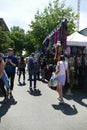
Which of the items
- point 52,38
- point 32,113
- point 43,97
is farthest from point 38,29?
point 32,113

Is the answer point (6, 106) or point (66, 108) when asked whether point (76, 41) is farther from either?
point (6, 106)

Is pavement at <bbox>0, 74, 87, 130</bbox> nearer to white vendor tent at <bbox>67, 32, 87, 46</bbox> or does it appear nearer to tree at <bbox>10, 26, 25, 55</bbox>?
white vendor tent at <bbox>67, 32, 87, 46</bbox>

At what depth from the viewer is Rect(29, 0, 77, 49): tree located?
49469mm

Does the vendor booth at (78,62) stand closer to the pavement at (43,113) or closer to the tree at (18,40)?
the pavement at (43,113)

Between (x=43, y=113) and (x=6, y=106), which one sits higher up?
(x=43, y=113)

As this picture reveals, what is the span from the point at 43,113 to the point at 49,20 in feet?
132

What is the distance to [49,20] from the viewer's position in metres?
49.7

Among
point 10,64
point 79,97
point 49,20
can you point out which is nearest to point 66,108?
point 79,97

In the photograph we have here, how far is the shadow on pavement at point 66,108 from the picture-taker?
34.1 ft

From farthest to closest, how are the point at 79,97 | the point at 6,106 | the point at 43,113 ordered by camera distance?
the point at 79,97, the point at 6,106, the point at 43,113

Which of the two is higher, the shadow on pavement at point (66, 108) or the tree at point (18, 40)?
the shadow on pavement at point (66, 108)

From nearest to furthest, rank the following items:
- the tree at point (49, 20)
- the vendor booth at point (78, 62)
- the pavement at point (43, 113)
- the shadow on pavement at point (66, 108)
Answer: the pavement at point (43, 113) → the shadow on pavement at point (66, 108) → the vendor booth at point (78, 62) → the tree at point (49, 20)

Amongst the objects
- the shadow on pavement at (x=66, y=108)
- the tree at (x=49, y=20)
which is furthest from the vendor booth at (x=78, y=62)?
the tree at (x=49, y=20)

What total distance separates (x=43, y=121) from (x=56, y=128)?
0.85 meters
